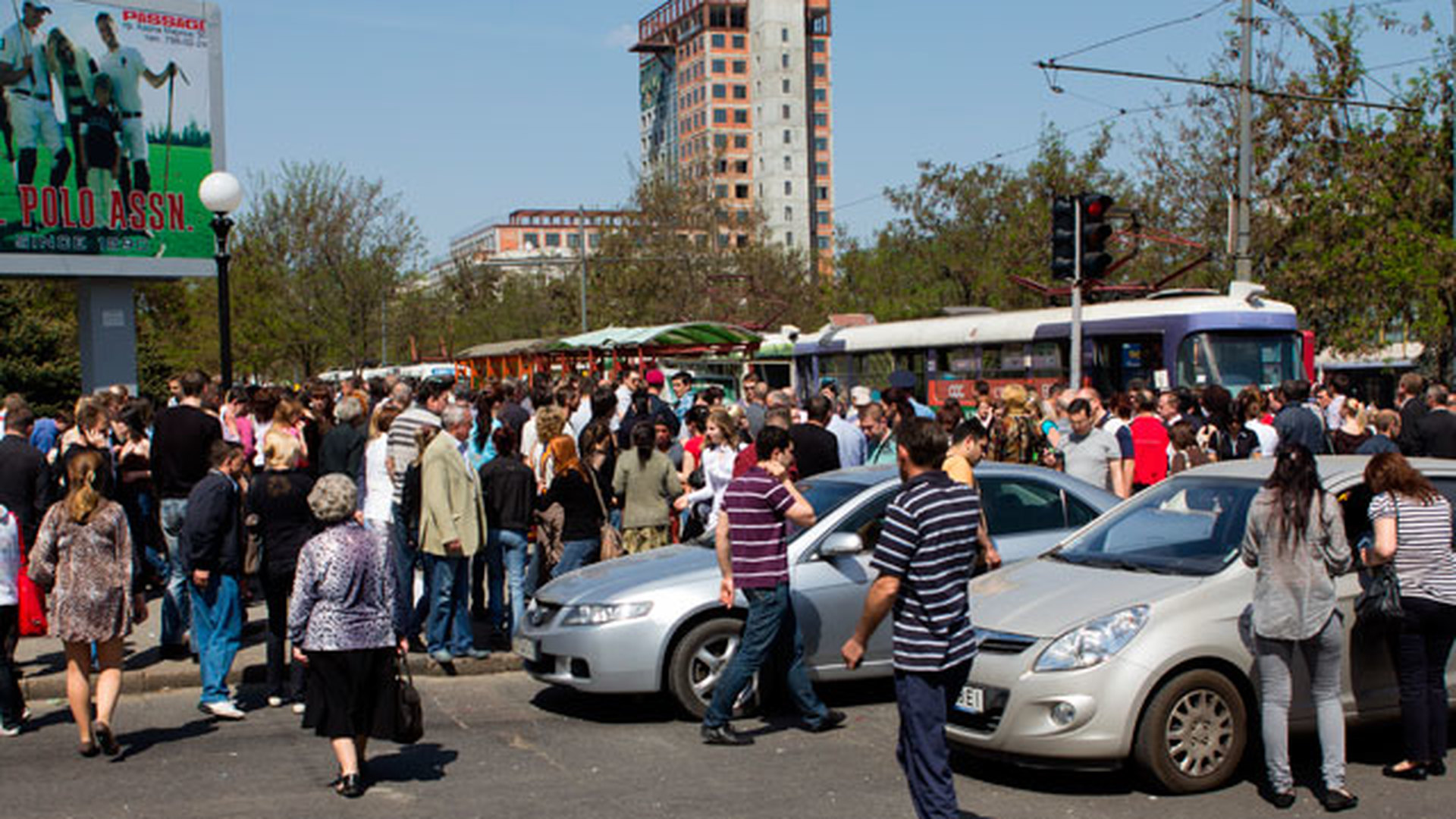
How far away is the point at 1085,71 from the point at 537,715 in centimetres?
1456

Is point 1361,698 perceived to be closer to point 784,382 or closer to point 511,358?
point 784,382

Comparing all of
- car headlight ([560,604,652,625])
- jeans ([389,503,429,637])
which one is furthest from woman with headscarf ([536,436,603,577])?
car headlight ([560,604,652,625])

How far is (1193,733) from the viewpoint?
6.54m

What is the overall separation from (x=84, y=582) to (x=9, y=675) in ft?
3.41

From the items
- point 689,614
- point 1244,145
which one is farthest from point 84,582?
point 1244,145

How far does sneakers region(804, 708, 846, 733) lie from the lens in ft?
26.0

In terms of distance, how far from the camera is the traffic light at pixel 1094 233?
43.2 feet

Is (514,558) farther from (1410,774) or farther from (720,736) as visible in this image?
(1410,774)

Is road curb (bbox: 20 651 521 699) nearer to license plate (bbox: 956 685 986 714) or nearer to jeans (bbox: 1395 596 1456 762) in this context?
license plate (bbox: 956 685 986 714)

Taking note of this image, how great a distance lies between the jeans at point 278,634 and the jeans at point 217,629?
242 mm

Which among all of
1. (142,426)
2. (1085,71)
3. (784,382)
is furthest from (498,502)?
(784,382)

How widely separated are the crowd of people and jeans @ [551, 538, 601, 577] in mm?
23

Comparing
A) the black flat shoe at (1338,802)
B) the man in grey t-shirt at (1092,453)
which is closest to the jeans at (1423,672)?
the black flat shoe at (1338,802)

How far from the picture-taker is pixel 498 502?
988 centimetres
